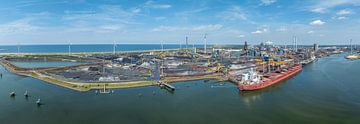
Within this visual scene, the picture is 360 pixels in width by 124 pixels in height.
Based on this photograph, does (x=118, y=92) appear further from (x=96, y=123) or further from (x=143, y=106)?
(x=96, y=123)

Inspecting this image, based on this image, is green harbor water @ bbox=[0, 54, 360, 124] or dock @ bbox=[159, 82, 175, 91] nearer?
green harbor water @ bbox=[0, 54, 360, 124]

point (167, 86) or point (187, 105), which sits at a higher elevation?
point (167, 86)

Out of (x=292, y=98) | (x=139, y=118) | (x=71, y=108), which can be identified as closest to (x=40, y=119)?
(x=71, y=108)

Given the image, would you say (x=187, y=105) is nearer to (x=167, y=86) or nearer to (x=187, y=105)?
(x=187, y=105)

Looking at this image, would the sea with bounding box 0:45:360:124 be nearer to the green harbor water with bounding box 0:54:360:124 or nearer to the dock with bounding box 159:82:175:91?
the green harbor water with bounding box 0:54:360:124

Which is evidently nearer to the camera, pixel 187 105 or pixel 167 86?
pixel 187 105

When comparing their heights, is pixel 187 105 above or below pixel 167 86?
below

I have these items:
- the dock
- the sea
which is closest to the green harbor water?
the sea

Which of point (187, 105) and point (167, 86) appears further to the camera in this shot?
point (167, 86)

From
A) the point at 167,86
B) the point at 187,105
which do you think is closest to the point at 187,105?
the point at 187,105
